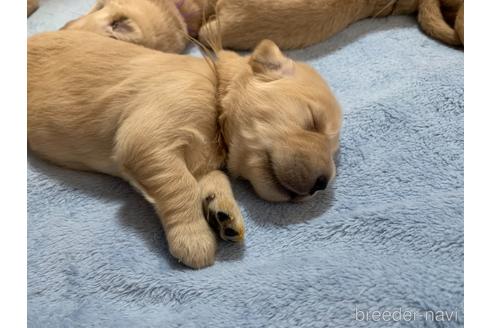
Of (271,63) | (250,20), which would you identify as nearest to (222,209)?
(271,63)

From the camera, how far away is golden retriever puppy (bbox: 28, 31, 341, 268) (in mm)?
1503

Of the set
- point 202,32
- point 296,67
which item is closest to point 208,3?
point 202,32

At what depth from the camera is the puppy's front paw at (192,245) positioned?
144cm

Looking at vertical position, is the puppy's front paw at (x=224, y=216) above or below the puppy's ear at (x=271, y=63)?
below

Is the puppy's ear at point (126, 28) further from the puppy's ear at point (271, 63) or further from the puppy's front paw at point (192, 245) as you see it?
the puppy's front paw at point (192, 245)

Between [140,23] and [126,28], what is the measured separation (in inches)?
3.1

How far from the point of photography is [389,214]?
152 cm

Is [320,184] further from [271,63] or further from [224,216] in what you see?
[271,63]

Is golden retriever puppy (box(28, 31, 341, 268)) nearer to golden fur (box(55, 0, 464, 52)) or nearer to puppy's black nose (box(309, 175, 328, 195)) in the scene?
puppy's black nose (box(309, 175, 328, 195))

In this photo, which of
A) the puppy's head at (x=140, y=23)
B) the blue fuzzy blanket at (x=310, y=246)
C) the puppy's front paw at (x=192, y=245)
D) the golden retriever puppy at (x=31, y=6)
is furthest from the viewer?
the golden retriever puppy at (x=31, y=6)

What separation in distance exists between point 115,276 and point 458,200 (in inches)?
45.5

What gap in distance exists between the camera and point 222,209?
1.53m

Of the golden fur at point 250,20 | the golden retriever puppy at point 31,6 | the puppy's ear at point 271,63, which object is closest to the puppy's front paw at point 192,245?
the puppy's ear at point 271,63

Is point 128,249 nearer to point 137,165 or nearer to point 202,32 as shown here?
point 137,165
